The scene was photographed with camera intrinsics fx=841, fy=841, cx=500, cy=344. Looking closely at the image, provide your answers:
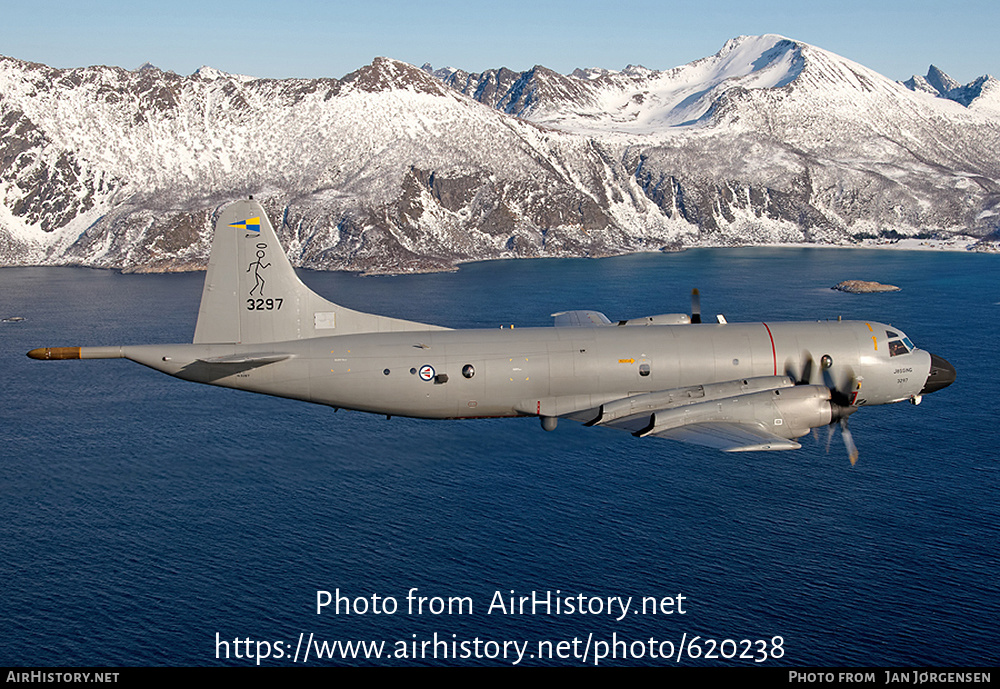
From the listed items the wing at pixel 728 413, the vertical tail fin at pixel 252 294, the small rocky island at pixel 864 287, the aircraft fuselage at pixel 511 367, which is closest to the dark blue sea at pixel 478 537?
the wing at pixel 728 413

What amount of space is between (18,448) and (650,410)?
62.4 m

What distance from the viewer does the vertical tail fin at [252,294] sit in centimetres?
4753

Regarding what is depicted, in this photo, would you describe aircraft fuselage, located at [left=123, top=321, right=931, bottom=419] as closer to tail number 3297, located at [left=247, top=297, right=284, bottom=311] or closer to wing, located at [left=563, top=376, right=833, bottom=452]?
wing, located at [left=563, top=376, right=833, bottom=452]

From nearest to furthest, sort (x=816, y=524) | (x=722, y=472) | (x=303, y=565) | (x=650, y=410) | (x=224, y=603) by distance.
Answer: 1. (x=650, y=410)
2. (x=224, y=603)
3. (x=303, y=565)
4. (x=816, y=524)
5. (x=722, y=472)

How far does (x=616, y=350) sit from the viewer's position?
4925cm

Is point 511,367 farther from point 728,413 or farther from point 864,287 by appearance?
point 864,287

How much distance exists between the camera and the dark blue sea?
4919 cm

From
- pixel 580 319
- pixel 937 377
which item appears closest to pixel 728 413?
pixel 937 377

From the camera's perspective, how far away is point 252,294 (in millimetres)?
48219

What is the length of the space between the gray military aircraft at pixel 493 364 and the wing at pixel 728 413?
0.07 meters

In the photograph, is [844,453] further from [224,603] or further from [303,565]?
[224,603]

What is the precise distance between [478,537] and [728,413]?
21.3 meters
